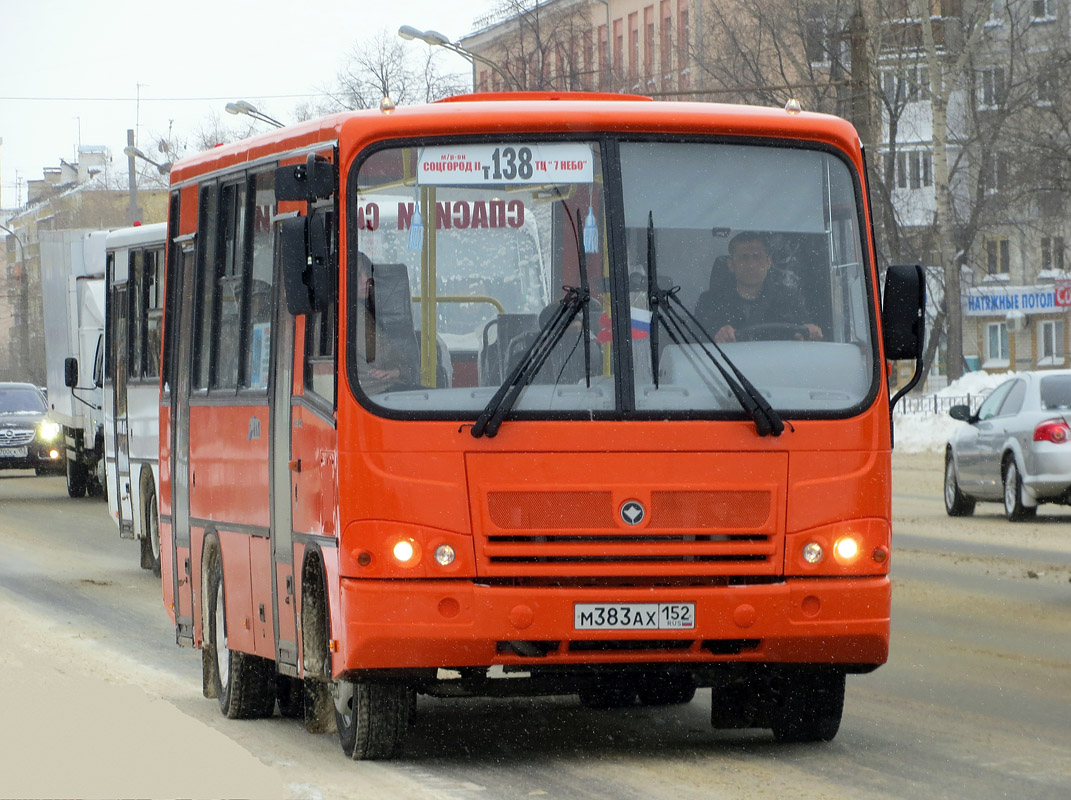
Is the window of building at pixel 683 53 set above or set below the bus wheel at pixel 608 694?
above

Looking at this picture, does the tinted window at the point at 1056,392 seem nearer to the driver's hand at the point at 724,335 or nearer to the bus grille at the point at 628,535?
the driver's hand at the point at 724,335

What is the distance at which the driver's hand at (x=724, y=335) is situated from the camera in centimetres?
867

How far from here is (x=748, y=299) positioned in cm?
877

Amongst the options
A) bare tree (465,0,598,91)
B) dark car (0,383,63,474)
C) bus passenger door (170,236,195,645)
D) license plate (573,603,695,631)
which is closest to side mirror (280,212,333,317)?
license plate (573,603,695,631)

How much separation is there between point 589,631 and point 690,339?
3.87ft

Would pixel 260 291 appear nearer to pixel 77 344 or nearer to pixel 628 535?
pixel 628 535

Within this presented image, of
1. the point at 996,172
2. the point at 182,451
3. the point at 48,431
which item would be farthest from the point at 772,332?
the point at 996,172

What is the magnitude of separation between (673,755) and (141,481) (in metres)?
11.4

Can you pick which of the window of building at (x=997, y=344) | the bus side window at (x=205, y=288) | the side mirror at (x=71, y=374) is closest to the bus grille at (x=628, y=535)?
the bus side window at (x=205, y=288)

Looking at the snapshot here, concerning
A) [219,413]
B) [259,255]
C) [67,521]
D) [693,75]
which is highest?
[693,75]

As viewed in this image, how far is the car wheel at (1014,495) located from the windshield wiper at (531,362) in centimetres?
1545

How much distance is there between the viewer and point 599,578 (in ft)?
27.6

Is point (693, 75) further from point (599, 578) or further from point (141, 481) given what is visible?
point (599, 578)

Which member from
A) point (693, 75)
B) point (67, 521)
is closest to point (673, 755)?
point (67, 521)
